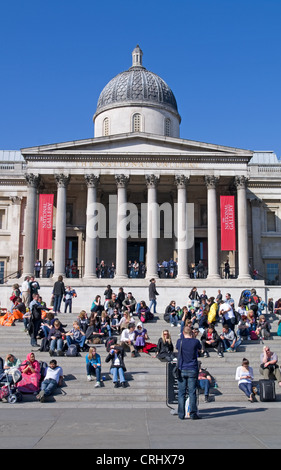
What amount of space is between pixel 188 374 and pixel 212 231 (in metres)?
23.4

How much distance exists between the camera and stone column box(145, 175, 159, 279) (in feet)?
107

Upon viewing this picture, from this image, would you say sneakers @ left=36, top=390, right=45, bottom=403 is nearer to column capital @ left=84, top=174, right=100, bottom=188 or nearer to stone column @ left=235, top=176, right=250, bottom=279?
stone column @ left=235, top=176, right=250, bottom=279

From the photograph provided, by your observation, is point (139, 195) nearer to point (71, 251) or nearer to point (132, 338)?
point (71, 251)

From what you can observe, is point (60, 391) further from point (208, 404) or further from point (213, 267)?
point (213, 267)

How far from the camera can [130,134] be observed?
34.0 metres

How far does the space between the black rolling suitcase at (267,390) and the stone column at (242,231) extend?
767 inches

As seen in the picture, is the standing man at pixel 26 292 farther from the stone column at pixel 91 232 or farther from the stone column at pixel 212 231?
the stone column at pixel 212 231

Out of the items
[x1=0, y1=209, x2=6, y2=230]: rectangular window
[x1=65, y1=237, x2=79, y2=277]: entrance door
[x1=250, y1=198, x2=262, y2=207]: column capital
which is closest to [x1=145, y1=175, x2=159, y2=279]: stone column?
[x1=65, y1=237, x2=79, y2=277]: entrance door

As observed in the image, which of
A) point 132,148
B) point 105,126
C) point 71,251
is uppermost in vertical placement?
point 105,126

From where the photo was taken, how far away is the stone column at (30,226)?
1287 inches

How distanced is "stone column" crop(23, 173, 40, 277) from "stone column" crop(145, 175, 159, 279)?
7.49m

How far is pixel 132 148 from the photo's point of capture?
3434cm

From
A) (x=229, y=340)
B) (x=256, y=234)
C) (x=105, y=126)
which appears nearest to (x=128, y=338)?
(x=229, y=340)
